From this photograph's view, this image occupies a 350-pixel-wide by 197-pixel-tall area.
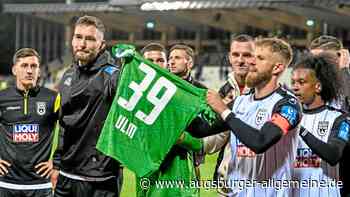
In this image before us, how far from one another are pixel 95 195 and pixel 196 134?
3.96ft

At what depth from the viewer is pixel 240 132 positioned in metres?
4.00

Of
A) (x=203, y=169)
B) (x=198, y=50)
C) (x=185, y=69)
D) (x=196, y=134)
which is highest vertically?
(x=198, y=50)

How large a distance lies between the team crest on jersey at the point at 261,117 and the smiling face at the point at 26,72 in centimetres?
294

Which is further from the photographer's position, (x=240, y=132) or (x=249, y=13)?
(x=249, y=13)

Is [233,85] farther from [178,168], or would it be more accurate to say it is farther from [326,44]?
[178,168]

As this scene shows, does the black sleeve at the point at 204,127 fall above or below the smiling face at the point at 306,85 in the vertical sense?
below

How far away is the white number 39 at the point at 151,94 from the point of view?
14.7ft

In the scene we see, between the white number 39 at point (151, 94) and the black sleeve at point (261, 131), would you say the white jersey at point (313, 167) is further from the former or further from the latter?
the white number 39 at point (151, 94)

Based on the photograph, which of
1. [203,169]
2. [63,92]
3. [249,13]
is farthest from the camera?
[249,13]

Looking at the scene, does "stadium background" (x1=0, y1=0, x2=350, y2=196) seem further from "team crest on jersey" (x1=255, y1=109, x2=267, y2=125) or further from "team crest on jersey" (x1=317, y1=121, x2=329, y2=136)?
"team crest on jersey" (x1=255, y1=109, x2=267, y2=125)

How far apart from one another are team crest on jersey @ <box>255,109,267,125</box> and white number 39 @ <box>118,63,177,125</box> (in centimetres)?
58

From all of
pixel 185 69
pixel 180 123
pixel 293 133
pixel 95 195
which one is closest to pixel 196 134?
pixel 180 123

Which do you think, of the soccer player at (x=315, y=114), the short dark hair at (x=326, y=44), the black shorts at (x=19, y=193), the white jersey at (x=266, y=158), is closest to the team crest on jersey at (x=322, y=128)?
the soccer player at (x=315, y=114)

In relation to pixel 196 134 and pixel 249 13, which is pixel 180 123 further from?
pixel 249 13
